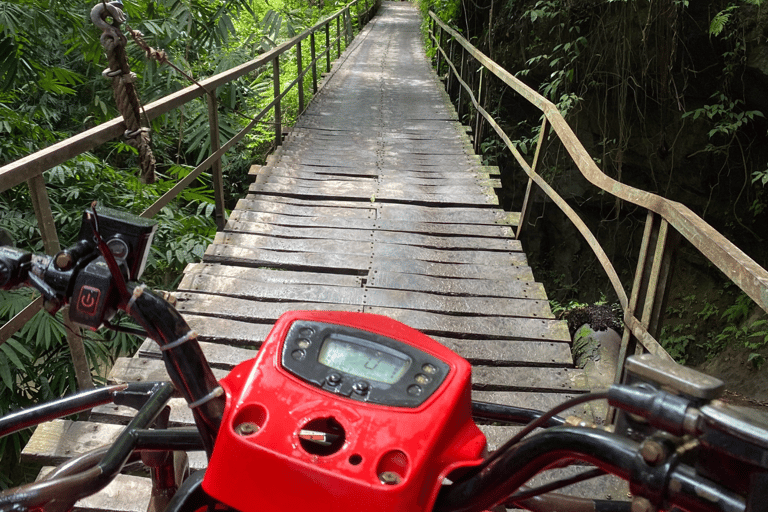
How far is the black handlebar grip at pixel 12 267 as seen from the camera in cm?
81

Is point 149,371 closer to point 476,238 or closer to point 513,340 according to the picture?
point 513,340

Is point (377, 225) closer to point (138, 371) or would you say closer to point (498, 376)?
point (498, 376)

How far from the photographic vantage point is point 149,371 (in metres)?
2.39

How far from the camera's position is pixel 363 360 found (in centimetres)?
94

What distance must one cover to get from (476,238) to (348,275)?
971mm

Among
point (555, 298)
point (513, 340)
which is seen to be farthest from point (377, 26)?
point (513, 340)

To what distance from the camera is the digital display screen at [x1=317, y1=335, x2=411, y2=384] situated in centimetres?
92

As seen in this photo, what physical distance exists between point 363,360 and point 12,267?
534 mm

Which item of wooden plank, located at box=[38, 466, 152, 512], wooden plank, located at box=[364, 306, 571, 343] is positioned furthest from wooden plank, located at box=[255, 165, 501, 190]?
wooden plank, located at box=[38, 466, 152, 512]

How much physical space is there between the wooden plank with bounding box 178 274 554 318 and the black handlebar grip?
2.13m

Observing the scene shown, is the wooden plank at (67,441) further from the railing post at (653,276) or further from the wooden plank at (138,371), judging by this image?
the railing post at (653,276)

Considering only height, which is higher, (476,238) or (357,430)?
(357,430)

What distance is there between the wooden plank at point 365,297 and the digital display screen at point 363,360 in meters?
2.02

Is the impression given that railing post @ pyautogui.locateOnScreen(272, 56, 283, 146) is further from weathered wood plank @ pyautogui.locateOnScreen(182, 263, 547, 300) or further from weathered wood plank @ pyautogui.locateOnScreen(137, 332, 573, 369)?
weathered wood plank @ pyautogui.locateOnScreen(137, 332, 573, 369)
